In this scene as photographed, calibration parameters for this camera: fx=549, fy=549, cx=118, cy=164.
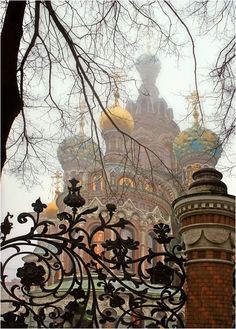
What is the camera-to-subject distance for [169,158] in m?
39.9

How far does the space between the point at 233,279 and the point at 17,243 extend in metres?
2.18

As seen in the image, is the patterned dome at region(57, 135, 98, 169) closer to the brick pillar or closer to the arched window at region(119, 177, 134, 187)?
the arched window at region(119, 177, 134, 187)

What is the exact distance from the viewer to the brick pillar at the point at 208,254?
5.21 meters

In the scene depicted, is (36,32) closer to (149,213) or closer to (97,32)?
(97,32)

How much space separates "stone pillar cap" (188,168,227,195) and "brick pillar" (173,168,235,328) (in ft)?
0.03

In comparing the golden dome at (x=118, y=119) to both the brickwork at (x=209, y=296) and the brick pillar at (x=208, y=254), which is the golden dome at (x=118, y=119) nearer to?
the brick pillar at (x=208, y=254)

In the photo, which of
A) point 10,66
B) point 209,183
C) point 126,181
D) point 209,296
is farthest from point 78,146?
point 209,296

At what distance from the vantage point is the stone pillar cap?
Answer: 5.66 meters

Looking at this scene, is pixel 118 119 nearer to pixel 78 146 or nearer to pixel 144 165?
pixel 144 165

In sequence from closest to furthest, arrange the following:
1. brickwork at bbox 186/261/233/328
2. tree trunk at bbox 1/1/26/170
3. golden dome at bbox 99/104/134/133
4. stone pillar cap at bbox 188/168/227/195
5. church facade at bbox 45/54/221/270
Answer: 1. tree trunk at bbox 1/1/26/170
2. brickwork at bbox 186/261/233/328
3. stone pillar cap at bbox 188/168/227/195
4. golden dome at bbox 99/104/134/133
5. church facade at bbox 45/54/221/270

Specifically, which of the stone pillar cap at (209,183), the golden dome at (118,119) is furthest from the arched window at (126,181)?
the stone pillar cap at (209,183)

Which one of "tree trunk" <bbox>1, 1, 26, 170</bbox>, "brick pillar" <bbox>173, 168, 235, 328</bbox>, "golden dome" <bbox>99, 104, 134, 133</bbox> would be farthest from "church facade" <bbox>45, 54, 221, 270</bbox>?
"tree trunk" <bbox>1, 1, 26, 170</bbox>

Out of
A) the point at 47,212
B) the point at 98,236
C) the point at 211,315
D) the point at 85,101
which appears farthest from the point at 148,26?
the point at 47,212

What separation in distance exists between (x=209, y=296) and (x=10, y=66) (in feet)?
9.29
